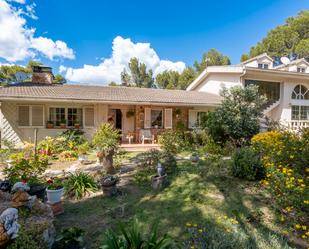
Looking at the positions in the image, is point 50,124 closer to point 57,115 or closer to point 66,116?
point 57,115

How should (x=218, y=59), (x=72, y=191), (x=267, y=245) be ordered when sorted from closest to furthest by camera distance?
(x=267, y=245) < (x=72, y=191) < (x=218, y=59)

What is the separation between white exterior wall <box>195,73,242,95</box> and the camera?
1495cm

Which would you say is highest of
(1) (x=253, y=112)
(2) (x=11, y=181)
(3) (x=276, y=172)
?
(1) (x=253, y=112)

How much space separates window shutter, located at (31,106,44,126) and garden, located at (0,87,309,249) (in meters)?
4.38

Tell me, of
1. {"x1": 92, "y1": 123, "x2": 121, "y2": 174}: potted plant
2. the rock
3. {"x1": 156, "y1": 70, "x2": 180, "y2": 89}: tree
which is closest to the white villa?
{"x1": 92, "y1": 123, "x2": 121, "y2": 174}: potted plant

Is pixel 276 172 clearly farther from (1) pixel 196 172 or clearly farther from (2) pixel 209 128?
(2) pixel 209 128

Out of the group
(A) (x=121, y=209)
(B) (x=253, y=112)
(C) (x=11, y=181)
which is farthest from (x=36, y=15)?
(B) (x=253, y=112)

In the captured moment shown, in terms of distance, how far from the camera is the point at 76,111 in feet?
38.7

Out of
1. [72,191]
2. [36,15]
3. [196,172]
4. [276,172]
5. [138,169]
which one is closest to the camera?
[276,172]

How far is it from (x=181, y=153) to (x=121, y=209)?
6.19 metres

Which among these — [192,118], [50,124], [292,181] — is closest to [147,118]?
[192,118]

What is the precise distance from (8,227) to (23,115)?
10647 millimetres

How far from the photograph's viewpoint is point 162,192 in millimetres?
5129

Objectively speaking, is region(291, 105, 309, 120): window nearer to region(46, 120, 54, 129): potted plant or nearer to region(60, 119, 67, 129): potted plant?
region(60, 119, 67, 129): potted plant
